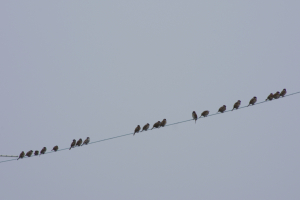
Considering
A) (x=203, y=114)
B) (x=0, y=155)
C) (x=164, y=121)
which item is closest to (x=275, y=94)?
(x=203, y=114)

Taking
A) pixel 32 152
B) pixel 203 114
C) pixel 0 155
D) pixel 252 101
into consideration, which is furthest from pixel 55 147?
pixel 252 101

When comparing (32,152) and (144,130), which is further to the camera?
A: (32,152)

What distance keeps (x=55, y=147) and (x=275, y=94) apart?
39.5ft

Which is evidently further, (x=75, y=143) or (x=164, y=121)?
(x=75, y=143)

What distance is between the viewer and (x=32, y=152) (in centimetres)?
2866

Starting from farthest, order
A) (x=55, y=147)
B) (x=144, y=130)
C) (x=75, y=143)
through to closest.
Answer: (x=55, y=147) < (x=75, y=143) < (x=144, y=130)

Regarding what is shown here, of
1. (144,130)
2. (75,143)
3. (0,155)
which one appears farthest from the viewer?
(75,143)

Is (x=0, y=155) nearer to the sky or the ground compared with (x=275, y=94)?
nearer to the ground

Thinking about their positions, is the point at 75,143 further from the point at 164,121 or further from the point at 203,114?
the point at 203,114

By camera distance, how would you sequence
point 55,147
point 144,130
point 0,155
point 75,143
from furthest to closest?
point 55,147
point 75,143
point 144,130
point 0,155

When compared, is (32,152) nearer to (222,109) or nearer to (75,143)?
(75,143)

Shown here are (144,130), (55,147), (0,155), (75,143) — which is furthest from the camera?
(55,147)

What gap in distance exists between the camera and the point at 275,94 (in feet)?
76.9

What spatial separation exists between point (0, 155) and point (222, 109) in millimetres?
9669
